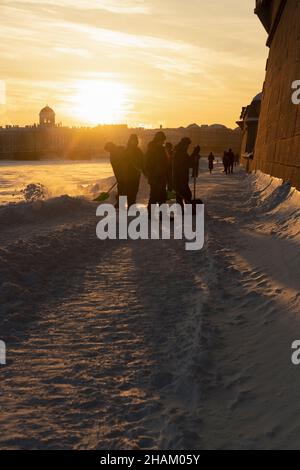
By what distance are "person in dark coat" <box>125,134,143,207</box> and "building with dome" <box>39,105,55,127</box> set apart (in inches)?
5166

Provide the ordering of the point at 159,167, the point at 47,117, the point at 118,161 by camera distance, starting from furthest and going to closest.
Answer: the point at 47,117 < the point at 118,161 < the point at 159,167

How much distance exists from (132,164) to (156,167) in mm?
1619

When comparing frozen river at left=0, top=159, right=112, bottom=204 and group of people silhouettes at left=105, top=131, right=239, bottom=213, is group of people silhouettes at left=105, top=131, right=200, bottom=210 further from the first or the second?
frozen river at left=0, top=159, right=112, bottom=204

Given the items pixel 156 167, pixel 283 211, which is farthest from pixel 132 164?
pixel 283 211

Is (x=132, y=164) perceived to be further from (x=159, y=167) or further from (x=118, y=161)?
(x=159, y=167)

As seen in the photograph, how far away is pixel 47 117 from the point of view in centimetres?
13575

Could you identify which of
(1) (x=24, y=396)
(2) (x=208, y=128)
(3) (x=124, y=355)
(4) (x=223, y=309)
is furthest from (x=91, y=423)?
(2) (x=208, y=128)

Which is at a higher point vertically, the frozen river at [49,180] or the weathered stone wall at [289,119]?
the weathered stone wall at [289,119]

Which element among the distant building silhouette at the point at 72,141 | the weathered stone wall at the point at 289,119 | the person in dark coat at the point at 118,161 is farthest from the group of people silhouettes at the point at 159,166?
the distant building silhouette at the point at 72,141

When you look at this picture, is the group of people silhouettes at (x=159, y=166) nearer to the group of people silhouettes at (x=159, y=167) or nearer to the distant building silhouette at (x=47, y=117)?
the group of people silhouettes at (x=159, y=167)

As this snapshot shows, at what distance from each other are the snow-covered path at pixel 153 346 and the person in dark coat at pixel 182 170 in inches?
135

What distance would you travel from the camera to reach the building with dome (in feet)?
443

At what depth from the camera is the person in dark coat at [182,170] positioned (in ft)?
31.7

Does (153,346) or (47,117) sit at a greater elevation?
(47,117)
